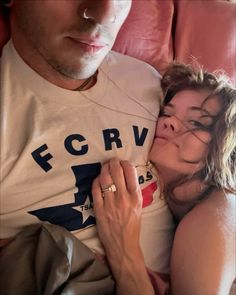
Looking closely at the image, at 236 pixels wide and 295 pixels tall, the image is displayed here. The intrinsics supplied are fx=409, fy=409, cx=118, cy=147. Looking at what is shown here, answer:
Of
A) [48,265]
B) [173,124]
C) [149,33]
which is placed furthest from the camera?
[149,33]

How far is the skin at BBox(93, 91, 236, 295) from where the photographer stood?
3.02ft

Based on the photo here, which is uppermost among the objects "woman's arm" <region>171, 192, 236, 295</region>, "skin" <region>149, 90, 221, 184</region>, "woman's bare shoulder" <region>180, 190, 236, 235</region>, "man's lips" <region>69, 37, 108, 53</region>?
"man's lips" <region>69, 37, 108, 53</region>

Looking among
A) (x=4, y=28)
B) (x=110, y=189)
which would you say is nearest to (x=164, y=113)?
(x=110, y=189)

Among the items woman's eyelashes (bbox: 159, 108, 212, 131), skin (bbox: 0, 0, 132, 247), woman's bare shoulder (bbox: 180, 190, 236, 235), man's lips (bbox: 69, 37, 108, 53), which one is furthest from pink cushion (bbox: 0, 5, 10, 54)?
woman's bare shoulder (bbox: 180, 190, 236, 235)

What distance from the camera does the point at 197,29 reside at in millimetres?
1263

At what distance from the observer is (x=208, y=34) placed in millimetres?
1245

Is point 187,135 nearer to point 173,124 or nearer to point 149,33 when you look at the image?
point 173,124

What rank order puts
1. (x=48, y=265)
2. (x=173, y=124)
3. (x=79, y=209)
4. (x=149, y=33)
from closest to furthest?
(x=48, y=265), (x=79, y=209), (x=173, y=124), (x=149, y=33)

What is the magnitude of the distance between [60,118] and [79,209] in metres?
0.21

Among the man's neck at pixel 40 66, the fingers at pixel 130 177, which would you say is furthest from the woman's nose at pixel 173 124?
the man's neck at pixel 40 66

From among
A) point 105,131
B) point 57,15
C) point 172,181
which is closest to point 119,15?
point 57,15

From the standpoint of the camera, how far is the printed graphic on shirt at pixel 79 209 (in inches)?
34.9

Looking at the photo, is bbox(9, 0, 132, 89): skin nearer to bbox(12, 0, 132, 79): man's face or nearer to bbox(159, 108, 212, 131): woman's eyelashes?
bbox(12, 0, 132, 79): man's face

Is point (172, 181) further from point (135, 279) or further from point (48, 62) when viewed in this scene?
point (48, 62)
